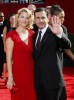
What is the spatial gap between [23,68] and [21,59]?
13 cm

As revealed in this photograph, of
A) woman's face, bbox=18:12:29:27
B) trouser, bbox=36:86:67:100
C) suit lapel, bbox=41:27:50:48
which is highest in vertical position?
woman's face, bbox=18:12:29:27

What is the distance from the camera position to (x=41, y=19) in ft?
13.9

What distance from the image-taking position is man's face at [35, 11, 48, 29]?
4219 millimetres

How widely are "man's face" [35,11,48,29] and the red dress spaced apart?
403mm

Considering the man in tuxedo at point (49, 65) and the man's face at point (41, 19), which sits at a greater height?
the man's face at point (41, 19)

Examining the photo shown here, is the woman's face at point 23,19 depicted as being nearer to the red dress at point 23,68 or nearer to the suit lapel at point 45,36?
the red dress at point 23,68

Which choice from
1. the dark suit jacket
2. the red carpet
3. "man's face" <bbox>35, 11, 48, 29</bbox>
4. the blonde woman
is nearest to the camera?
the dark suit jacket

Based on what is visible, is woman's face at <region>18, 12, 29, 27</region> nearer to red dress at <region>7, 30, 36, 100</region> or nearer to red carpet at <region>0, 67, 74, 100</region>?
red dress at <region>7, 30, 36, 100</region>

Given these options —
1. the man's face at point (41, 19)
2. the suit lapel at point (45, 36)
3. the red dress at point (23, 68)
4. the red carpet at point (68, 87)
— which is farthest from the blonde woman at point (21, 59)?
the red carpet at point (68, 87)

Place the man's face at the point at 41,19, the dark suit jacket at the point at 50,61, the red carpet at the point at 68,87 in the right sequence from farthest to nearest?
the red carpet at the point at 68,87 < the man's face at the point at 41,19 < the dark suit jacket at the point at 50,61

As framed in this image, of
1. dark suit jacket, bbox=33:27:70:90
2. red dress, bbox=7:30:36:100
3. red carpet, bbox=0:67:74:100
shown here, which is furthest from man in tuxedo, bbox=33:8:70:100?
red carpet, bbox=0:67:74:100

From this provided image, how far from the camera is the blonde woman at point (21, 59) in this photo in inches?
180

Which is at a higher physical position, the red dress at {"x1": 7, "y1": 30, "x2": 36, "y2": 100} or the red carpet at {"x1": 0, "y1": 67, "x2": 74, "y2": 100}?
the red dress at {"x1": 7, "y1": 30, "x2": 36, "y2": 100}

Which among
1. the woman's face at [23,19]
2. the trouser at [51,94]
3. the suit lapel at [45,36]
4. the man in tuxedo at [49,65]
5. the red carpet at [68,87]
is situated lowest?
the red carpet at [68,87]
